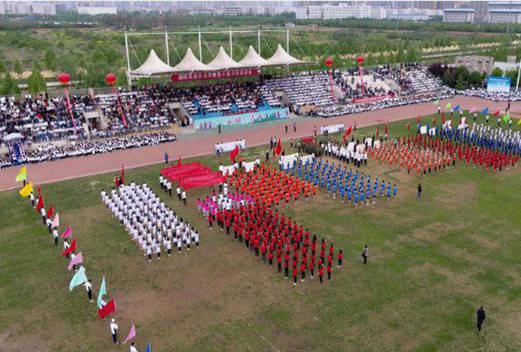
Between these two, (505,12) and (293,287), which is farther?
(505,12)

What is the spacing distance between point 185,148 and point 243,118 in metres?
9.36

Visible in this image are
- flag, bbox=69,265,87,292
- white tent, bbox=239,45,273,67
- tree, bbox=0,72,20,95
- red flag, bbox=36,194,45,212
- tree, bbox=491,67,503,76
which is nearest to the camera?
flag, bbox=69,265,87,292

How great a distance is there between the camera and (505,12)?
186500mm

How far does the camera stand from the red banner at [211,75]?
4462 cm

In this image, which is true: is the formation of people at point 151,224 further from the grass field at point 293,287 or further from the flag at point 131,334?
the flag at point 131,334

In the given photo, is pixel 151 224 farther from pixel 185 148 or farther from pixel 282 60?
pixel 282 60

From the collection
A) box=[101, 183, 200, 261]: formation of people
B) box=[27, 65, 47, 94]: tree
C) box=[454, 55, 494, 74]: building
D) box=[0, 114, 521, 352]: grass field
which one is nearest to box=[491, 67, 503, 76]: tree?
box=[454, 55, 494, 74]: building

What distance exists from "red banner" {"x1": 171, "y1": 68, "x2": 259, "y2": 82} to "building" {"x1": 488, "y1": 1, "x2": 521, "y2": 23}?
166m

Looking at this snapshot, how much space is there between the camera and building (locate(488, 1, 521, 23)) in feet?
588

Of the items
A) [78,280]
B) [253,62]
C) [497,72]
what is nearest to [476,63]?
[497,72]

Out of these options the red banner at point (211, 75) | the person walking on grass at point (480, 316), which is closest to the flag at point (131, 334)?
the person walking on grass at point (480, 316)

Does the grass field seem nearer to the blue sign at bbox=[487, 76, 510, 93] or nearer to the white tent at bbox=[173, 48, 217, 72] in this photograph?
the white tent at bbox=[173, 48, 217, 72]

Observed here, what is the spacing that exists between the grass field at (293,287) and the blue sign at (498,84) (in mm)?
35982

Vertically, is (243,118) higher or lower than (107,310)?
higher
